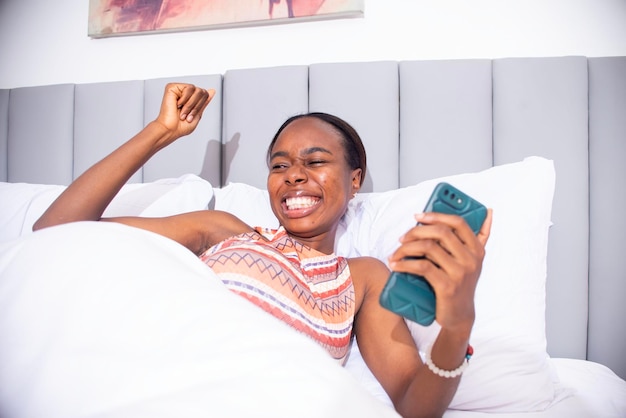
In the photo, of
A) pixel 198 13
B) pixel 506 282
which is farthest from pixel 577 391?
pixel 198 13

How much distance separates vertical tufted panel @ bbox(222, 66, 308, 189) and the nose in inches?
15.4

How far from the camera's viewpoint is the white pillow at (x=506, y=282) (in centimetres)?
83

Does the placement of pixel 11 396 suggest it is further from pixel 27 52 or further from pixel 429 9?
pixel 27 52

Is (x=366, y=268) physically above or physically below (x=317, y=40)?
below

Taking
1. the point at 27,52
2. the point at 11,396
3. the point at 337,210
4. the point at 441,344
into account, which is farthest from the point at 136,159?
the point at 27,52

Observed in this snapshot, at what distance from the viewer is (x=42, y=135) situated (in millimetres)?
1504

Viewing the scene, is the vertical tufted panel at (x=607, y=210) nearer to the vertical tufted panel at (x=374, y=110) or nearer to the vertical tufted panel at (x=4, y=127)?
the vertical tufted panel at (x=374, y=110)

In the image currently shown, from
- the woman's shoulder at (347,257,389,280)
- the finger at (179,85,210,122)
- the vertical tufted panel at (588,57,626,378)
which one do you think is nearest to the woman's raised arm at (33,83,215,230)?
the finger at (179,85,210,122)

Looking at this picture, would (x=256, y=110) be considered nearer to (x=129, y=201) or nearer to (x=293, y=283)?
(x=129, y=201)

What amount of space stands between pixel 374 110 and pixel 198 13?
0.73 meters

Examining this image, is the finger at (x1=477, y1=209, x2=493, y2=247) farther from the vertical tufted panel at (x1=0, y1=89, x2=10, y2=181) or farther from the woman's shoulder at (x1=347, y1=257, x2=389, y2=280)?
the vertical tufted panel at (x1=0, y1=89, x2=10, y2=181)

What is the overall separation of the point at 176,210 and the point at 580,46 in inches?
51.2

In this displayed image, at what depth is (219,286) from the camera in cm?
60

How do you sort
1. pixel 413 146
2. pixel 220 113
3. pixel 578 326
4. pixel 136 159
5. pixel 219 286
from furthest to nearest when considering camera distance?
pixel 220 113
pixel 413 146
pixel 578 326
pixel 136 159
pixel 219 286
